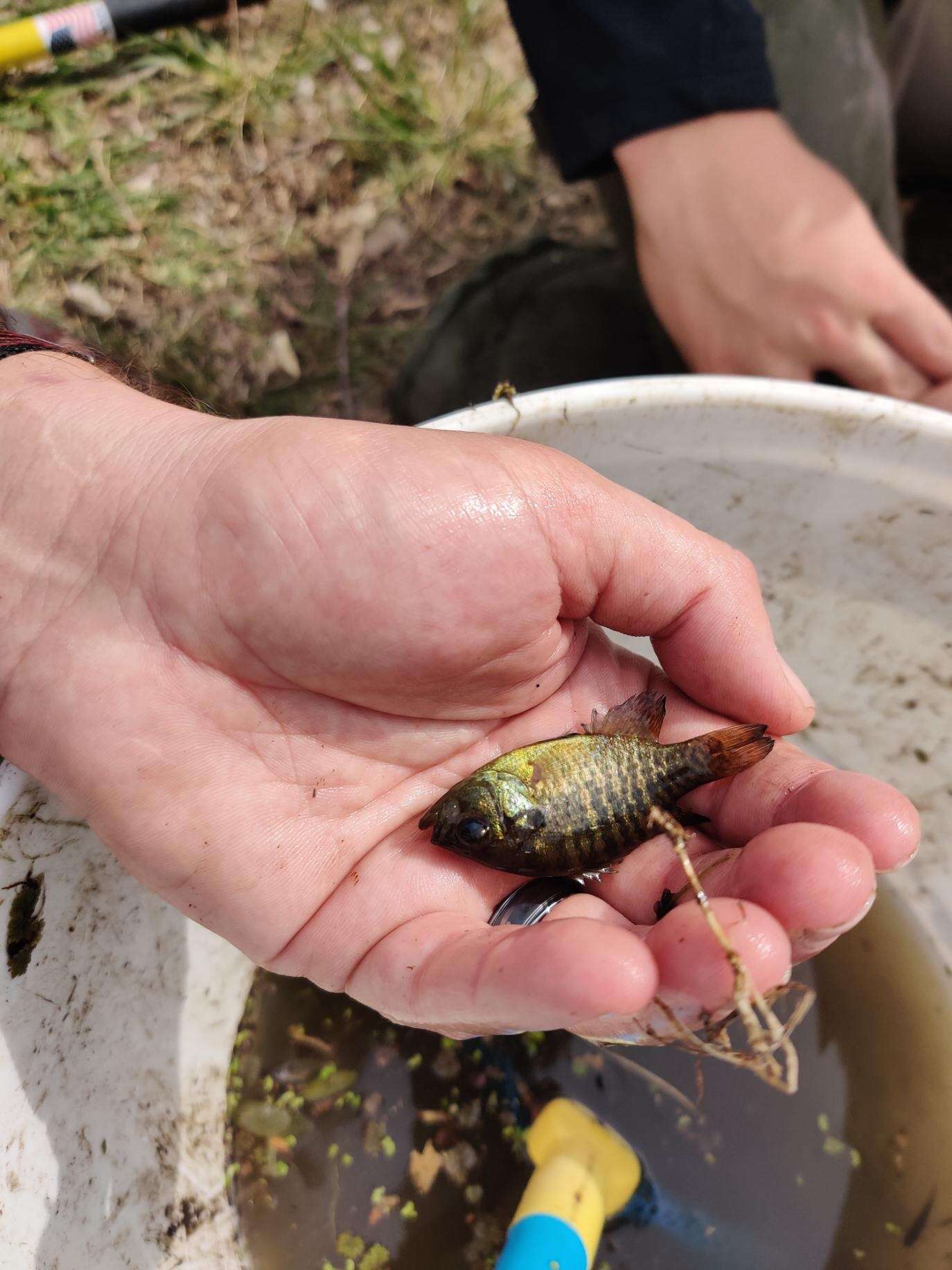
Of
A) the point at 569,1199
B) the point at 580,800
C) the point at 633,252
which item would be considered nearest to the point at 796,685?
the point at 580,800

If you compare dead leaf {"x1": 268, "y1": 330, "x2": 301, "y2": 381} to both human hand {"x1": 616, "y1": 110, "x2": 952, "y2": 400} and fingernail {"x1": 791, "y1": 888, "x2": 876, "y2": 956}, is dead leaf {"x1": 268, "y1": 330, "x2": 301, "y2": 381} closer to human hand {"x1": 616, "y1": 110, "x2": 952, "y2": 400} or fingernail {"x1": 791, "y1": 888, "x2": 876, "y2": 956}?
human hand {"x1": 616, "y1": 110, "x2": 952, "y2": 400}

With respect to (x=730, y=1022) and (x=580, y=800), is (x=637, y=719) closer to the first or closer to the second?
(x=580, y=800)

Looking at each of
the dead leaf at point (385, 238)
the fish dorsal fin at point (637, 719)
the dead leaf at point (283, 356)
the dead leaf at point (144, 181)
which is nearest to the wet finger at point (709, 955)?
the fish dorsal fin at point (637, 719)

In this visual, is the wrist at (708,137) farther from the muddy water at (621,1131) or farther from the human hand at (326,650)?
the muddy water at (621,1131)

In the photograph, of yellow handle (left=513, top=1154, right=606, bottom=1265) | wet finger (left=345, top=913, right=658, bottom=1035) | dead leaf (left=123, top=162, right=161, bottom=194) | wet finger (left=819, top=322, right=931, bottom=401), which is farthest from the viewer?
dead leaf (left=123, top=162, right=161, bottom=194)

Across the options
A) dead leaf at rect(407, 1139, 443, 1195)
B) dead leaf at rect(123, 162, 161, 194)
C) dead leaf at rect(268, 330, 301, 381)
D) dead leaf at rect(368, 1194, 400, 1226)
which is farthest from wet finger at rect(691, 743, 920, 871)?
dead leaf at rect(123, 162, 161, 194)

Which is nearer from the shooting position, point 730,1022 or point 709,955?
point 709,955
